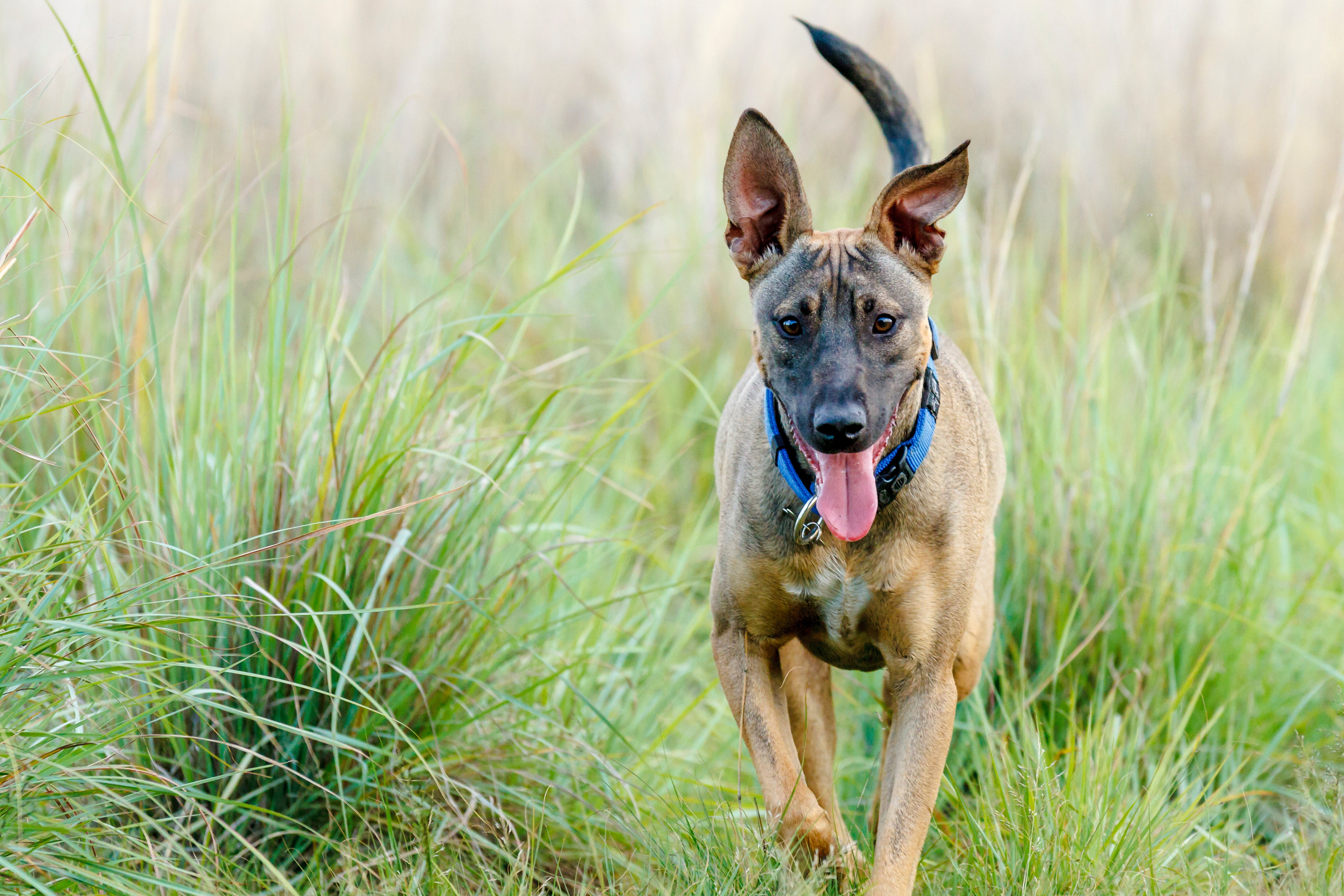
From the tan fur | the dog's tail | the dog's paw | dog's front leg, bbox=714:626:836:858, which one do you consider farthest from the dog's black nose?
the dog's tail

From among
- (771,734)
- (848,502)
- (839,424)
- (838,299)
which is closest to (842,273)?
(838,299)

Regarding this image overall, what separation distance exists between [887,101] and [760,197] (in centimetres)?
99

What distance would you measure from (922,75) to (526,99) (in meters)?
2.39

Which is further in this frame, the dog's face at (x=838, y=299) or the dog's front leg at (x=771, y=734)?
the dog's front leg at (x=771, y=734)

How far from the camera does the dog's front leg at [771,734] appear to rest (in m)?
3.17

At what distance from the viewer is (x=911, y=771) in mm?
3266

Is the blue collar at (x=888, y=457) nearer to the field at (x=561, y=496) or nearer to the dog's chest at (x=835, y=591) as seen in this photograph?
the dog's chest at (x=835, y=591)

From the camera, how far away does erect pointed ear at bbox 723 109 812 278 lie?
3.26 m

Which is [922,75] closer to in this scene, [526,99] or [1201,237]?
[1201,237]

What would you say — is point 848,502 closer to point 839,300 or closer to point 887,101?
point 839,300

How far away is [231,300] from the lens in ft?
12.3

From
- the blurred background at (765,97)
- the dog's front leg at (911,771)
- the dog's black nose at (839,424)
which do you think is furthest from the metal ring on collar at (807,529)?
the blurred background at (765,97)

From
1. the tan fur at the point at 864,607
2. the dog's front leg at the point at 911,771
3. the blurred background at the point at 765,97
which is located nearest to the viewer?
the dog's front leg at the point at 911,771

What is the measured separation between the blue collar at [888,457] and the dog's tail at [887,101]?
977mm
